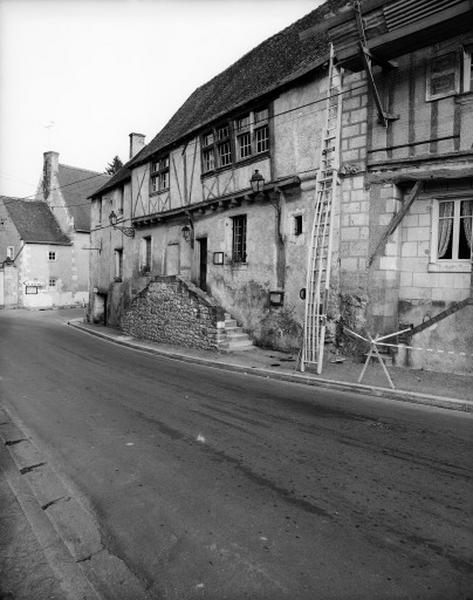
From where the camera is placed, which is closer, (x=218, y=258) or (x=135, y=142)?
(x=218, y=258)

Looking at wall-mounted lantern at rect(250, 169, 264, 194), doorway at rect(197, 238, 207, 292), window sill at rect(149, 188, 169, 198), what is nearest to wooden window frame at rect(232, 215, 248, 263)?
wall-mounted lantern at rect(250, 169, 264, 194)

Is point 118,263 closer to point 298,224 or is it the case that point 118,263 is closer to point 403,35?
point 298,224

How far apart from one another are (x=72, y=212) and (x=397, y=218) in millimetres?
32324

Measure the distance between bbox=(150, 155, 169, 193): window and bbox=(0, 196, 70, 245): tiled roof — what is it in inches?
780

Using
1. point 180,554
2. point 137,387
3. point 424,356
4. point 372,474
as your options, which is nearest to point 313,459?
point 372,474

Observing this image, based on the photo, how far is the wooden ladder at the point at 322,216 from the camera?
31.0 ft

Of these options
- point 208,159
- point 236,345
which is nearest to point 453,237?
point 236,345

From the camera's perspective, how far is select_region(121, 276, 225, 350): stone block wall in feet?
41.3

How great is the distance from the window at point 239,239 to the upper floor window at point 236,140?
1.89 metres

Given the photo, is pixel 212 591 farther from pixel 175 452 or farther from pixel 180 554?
pixel 175 452

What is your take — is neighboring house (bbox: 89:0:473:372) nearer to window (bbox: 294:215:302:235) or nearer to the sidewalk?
window (bbox: 294:215:302:235)

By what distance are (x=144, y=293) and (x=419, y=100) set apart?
10.7m

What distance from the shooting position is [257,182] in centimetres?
1206

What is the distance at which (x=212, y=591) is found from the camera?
8.55ft
